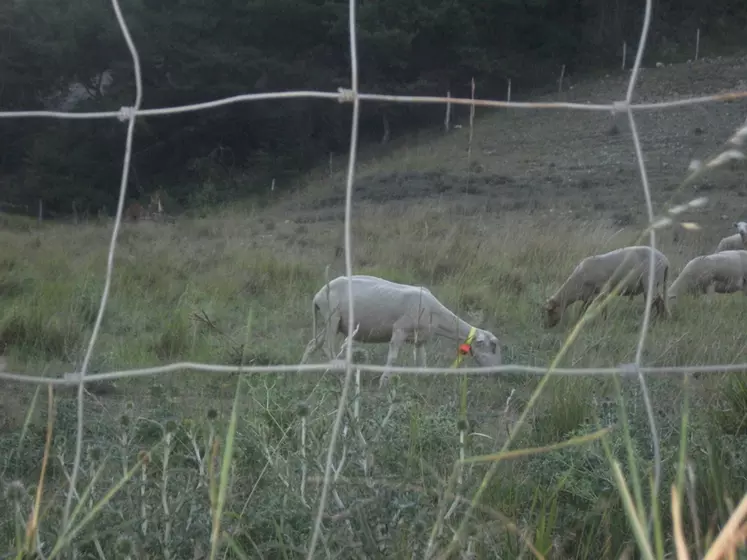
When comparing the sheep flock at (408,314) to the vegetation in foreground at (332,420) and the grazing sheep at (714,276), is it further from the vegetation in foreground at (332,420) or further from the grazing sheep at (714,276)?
the grazing sheep at (714,276)

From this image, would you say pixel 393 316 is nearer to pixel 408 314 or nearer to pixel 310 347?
pixel 408 314

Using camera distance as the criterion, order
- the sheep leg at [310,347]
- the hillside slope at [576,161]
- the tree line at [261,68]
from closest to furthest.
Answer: the sheep leg at [310,347]
the hillside slope at [576,161]
the tree line at [261,68]

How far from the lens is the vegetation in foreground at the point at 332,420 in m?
1.77

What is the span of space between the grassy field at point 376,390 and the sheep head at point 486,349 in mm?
161

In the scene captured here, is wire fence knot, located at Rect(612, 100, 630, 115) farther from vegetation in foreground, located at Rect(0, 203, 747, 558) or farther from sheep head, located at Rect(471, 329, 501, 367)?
sheep head, located at Rect(471, 329, 501, 367)

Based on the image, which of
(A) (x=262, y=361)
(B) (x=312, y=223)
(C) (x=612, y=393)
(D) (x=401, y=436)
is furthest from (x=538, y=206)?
(D) (x=401, y=436)

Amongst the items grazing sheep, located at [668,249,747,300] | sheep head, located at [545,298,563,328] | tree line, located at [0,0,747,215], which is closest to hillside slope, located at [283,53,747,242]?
tree line, located at [0,0,747,215]

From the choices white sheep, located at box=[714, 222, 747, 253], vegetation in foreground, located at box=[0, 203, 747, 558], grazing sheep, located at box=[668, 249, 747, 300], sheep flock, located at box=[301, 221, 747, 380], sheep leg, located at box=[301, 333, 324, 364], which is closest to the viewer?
vegetation in foreground, located at box=[0, 203, 747, 558]

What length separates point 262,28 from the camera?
65.0ft

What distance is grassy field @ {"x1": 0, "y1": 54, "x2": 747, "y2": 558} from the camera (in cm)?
180

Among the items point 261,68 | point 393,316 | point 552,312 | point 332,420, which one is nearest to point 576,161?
point 261,68

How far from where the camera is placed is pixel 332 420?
7.85 feet

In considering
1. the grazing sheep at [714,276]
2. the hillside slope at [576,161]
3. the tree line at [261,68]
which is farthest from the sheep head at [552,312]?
the tree line at [261,68]

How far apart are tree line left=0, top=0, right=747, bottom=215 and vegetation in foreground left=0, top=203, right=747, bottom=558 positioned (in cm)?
687
